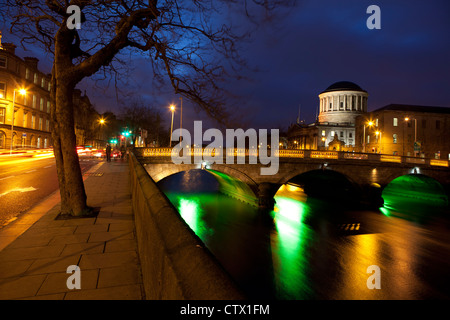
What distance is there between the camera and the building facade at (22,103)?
133ft

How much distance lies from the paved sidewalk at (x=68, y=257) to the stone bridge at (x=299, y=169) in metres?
15.1

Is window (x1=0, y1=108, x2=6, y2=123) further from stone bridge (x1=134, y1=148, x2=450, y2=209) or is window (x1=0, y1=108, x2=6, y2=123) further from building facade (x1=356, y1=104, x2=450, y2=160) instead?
building facade (x1=356, y1=104, x2=450, y2=160)

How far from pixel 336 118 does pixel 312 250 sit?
84.1 metres

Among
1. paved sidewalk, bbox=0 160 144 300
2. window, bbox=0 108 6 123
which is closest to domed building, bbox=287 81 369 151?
window, bbox=0 108 6 123

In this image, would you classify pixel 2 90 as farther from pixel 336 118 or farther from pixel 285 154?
pixel 336 118

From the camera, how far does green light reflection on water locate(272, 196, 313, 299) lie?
464 inches

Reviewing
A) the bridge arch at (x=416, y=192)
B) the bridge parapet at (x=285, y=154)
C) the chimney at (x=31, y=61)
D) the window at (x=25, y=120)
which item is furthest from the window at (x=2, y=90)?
the bridge arch at (x=416, y=192)

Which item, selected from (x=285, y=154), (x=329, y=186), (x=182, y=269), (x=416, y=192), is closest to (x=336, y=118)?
(x=416, y=192)

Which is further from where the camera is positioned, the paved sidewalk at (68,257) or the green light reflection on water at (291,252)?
the green light reflection on water at (291,252)

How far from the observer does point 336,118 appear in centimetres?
9094

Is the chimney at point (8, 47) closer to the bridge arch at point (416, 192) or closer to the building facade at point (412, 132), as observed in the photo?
the bridge arch at point (416, 192)

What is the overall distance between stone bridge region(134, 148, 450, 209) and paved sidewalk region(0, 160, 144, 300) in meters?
15.1

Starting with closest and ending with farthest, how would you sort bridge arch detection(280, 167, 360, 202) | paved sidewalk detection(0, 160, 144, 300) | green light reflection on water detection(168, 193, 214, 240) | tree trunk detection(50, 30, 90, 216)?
paved sidewalk detection(0, 160, 144, 300)
tree trunk detection(50, 30, 90, 216)
green light reflection on water detection(168, 193, 214, 240)
bridge arch detection(280, 167, 360, 202)

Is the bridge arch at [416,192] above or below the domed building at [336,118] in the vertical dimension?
below
